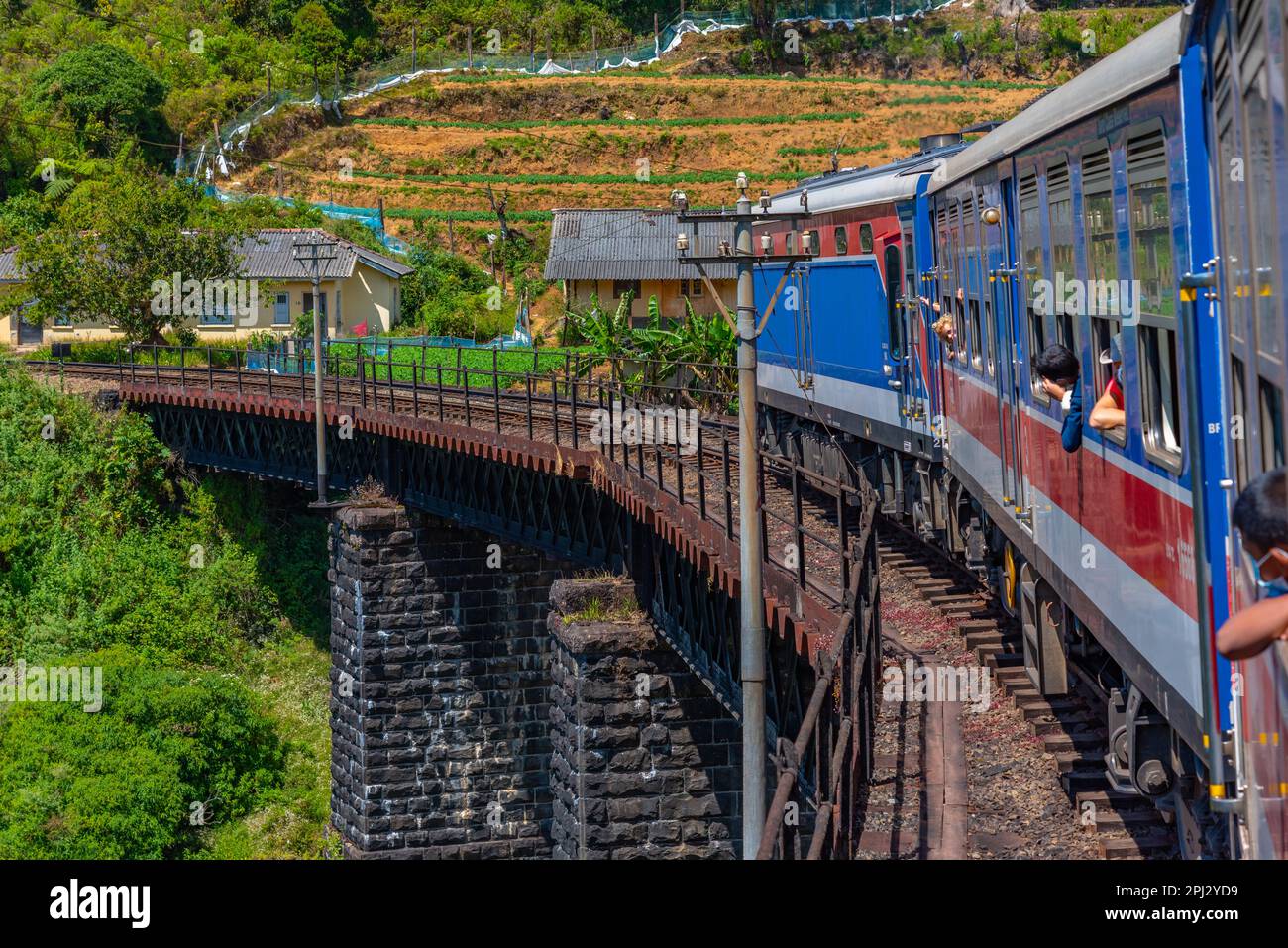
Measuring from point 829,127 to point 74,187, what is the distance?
31.8 metres

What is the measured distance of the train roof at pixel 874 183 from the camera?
53.4 feet

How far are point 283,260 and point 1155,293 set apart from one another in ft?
163

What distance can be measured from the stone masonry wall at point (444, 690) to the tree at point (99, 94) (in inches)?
1970

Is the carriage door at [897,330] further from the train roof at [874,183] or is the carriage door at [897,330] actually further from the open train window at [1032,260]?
the open train window at [1032,260]

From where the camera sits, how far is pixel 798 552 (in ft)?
39.5

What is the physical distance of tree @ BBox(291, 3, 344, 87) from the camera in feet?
271

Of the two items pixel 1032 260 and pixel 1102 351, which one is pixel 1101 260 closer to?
pixel 1102 351

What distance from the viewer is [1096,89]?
780cm

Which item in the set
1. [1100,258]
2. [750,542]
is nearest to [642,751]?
[750,542]

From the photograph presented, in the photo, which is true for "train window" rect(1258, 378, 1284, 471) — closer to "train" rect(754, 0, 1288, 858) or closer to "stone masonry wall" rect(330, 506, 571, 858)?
"train" rect(754, 0, 1288, 858)

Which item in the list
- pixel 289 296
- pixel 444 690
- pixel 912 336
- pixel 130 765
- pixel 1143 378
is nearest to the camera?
pixel 1143 378

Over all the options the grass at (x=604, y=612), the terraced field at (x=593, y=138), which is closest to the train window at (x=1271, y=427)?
the grass at (x=604, y=612)
